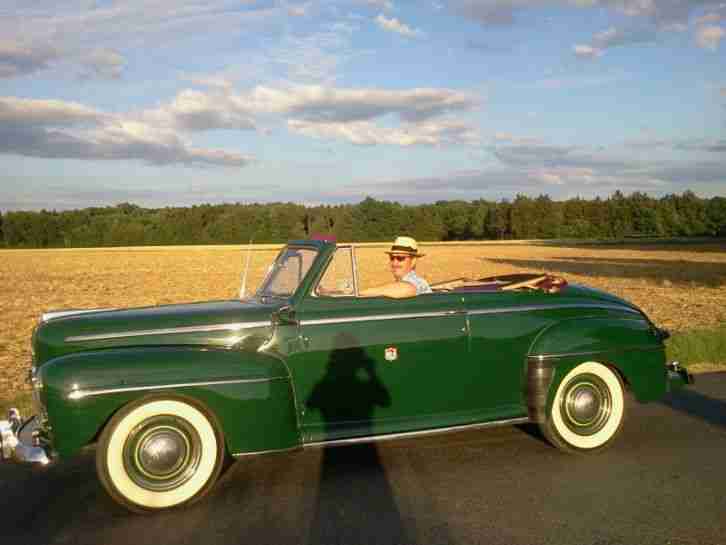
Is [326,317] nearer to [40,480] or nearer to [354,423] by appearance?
[354,423]

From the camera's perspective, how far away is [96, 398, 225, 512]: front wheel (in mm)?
4422

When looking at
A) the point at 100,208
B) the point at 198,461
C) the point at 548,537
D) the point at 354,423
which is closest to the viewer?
the point at 548,537

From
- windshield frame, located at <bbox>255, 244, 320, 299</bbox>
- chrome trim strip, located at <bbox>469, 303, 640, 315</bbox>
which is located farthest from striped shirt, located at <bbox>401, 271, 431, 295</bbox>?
windshield frame, located at <bbox>255, 244, 320, 299</bbox>

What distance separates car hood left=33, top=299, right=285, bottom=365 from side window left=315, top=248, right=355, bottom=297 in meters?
0.44

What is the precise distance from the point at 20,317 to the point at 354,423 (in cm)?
Result: 1414

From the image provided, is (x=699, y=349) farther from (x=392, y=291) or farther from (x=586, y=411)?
(x=392, y=291)

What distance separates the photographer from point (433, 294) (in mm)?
5352

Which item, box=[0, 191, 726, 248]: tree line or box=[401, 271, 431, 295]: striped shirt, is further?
box=[0, 191, 726, 248]: tree line

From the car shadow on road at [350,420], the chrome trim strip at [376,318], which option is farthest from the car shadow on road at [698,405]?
the car shadow on road at [350,420]

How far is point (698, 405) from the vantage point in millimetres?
6852

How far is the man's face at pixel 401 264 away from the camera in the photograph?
230 inches

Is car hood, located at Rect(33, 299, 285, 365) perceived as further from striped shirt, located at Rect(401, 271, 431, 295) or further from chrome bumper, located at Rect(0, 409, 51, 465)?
striped shirt, located at Rect(401, 271, 431, 295)

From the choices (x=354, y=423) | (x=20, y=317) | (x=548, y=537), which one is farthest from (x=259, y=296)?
(x=20, y=317)

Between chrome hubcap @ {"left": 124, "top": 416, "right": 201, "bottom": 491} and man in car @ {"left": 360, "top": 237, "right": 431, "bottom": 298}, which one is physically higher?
man in car @ {"left": 360, "top": 237, "right": 431, "bottom": 298}
